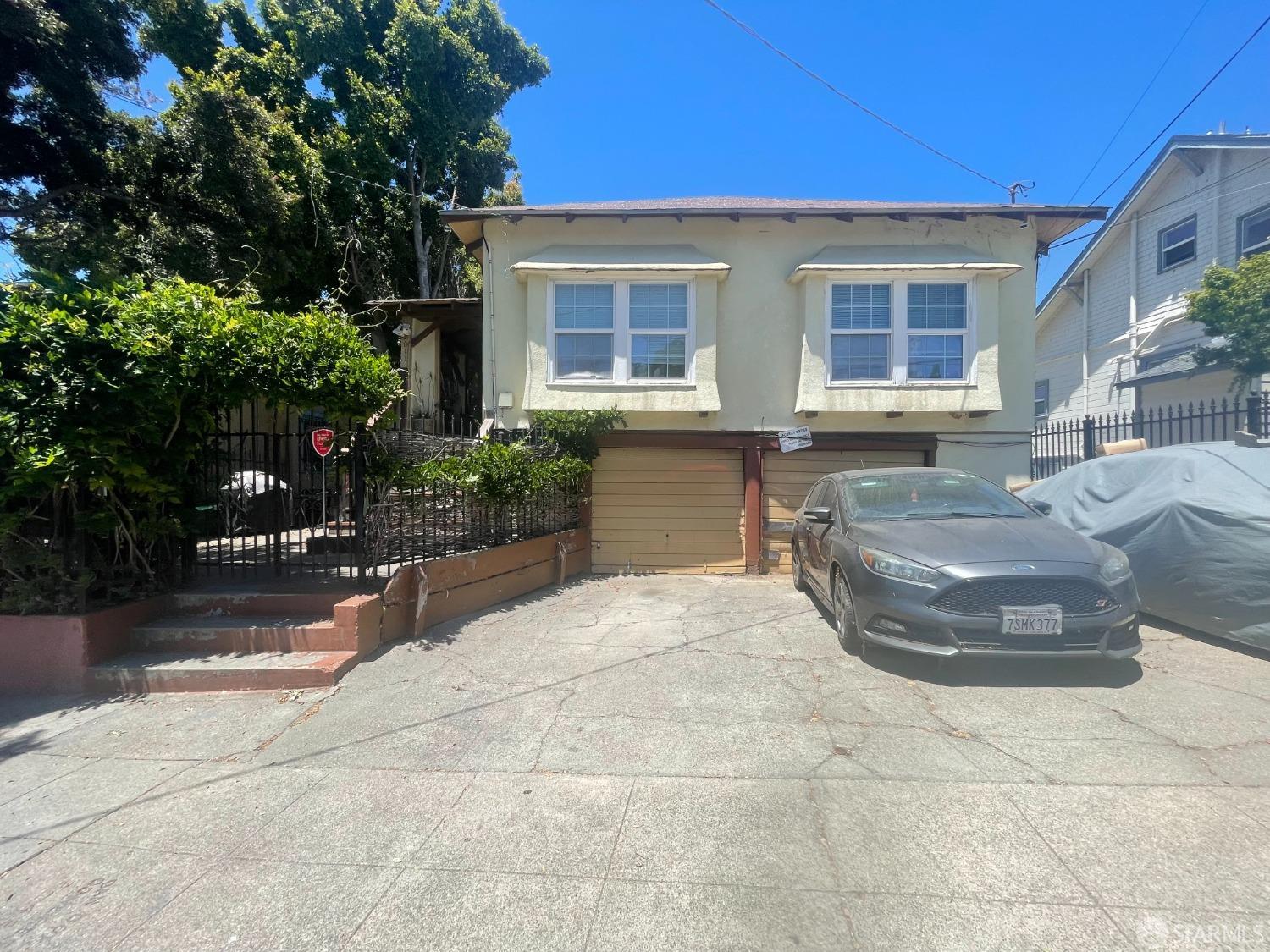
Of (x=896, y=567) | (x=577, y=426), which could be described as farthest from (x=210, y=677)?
(x=896, y=567)

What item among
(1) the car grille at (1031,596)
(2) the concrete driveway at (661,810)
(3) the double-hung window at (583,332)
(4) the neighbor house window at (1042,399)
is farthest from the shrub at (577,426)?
(4) the neighbor house window at (1042,399)

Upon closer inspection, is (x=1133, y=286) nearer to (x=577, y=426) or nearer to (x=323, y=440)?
(x=577, y=426)

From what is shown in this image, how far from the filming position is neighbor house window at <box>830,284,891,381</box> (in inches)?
374

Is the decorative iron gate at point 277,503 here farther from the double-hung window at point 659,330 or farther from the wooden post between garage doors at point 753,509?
the wooden post between garage doors at point 753,509

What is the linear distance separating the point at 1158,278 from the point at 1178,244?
2.43ft

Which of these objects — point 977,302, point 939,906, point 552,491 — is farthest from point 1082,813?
point 977,302

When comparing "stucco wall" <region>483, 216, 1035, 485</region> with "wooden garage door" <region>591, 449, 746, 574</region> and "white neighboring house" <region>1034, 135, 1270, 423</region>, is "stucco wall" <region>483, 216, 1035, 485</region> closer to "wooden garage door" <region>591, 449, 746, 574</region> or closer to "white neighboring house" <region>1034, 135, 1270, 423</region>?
"wooden garage door" <region>591, 449, 746, 574</region>

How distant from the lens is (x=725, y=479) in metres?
9.98

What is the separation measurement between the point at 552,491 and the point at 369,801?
17.9 feet

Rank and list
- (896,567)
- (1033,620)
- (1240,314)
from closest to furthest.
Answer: (1033,620), (896,567), (1240,314)

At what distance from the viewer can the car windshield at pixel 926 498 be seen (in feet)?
18.7

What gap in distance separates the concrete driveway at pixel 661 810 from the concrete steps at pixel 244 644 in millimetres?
184

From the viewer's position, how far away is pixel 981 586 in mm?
4484

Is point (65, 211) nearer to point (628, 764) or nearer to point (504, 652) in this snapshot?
point (504, 652)
